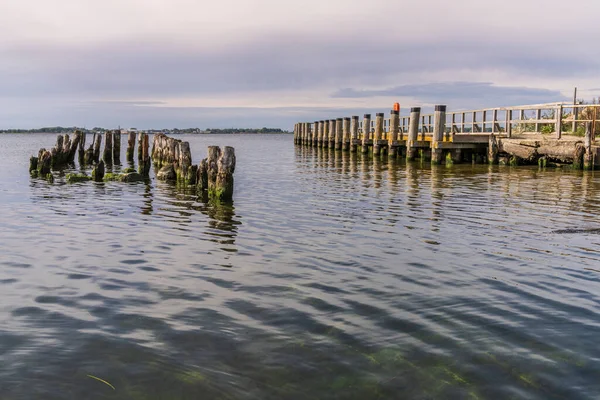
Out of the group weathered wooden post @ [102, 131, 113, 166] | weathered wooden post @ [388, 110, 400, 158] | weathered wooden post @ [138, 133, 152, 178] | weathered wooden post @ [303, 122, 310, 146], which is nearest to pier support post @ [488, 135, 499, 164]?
weathered wooden post @ [388, 110, 400, 158]

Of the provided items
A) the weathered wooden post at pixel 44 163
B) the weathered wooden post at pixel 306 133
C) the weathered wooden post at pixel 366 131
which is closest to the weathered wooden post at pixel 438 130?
the weathered wooden post at pixel 366 131

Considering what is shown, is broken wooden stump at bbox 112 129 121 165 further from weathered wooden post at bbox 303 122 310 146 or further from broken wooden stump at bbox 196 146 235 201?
weathered wooden post at bbox 303 122 310 146

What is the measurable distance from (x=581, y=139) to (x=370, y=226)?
54.7 ft

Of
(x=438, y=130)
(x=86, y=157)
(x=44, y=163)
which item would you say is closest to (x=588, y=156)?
(x=438, y=130)

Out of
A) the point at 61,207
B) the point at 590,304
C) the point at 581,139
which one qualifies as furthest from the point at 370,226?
the point at 581,139

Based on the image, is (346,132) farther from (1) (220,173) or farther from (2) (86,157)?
(1) (220,173)

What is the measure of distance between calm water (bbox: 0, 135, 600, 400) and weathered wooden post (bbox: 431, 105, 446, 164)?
47.8ft

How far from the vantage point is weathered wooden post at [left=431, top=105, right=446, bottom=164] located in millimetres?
26812

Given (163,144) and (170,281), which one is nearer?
(170,281)

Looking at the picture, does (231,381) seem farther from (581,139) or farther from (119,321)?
(581,139)

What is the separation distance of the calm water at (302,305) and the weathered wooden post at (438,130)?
574 inches

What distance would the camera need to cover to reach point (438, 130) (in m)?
27.3

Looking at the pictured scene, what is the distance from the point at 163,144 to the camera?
26.4 meters

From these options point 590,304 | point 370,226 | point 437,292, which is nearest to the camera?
point 590,304
